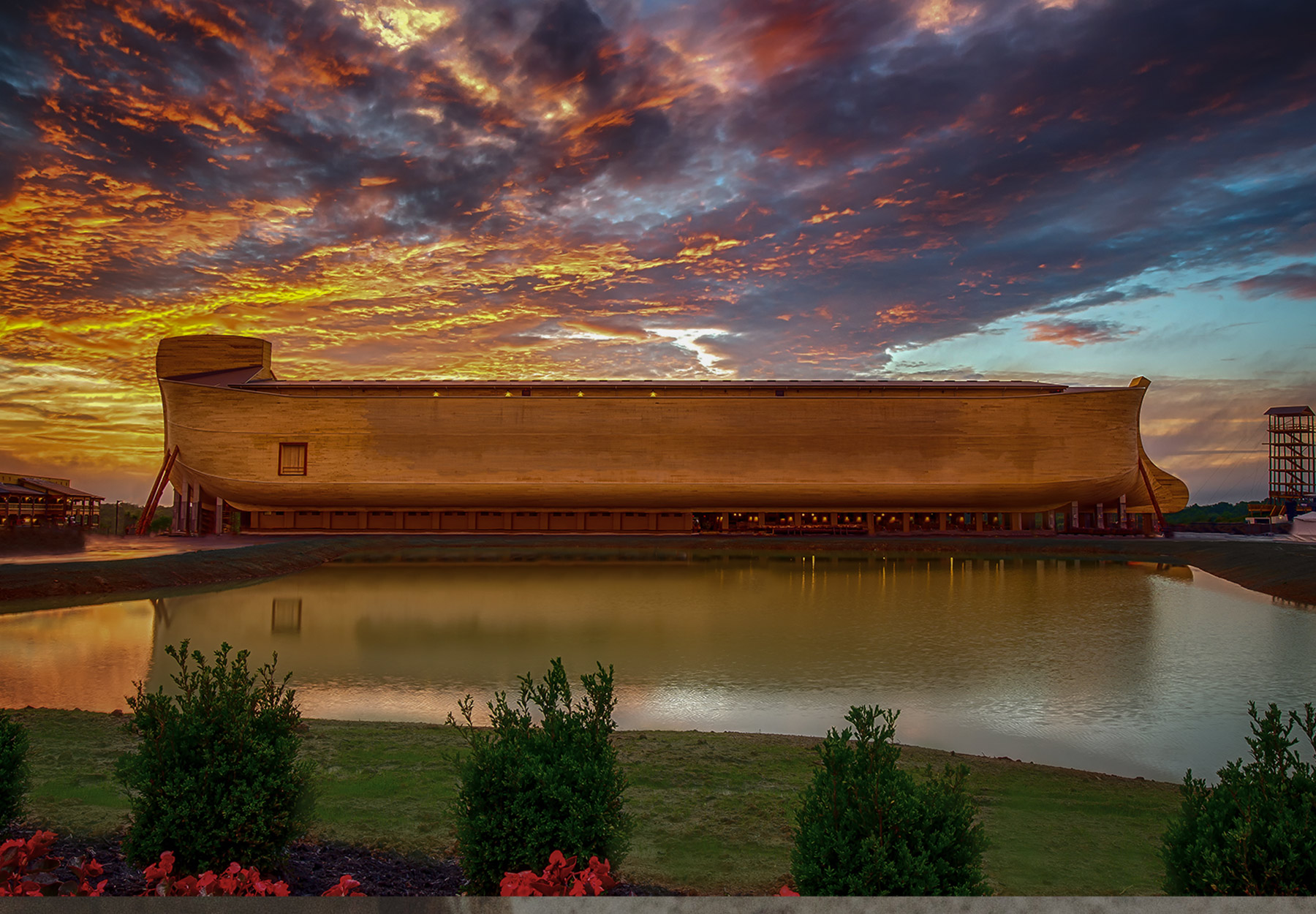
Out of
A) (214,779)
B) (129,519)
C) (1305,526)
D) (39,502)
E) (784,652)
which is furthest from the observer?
(129,519)

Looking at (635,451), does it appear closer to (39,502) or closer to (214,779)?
(39,502)

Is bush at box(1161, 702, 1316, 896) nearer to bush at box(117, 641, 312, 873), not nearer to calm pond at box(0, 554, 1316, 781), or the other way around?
calm pond at box(0, 554, 1316, 781)

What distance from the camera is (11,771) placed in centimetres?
409

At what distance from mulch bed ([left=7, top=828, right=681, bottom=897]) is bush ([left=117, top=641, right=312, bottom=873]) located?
20 cm

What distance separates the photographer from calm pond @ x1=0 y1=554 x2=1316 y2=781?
8.84m

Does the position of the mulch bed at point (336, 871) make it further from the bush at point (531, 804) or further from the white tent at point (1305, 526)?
the white tent at point (1305, 526)

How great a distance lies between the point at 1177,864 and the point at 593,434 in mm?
46839

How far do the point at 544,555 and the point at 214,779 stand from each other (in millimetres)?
33135

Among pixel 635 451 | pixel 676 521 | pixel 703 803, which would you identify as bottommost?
pixel 703 803

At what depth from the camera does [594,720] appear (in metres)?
4.16

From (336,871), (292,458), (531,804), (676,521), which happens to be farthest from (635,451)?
(531,804)

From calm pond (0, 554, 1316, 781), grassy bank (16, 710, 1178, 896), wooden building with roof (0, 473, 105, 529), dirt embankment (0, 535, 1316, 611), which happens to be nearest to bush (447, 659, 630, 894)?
grassy bank (16, 710, 1178, 896)

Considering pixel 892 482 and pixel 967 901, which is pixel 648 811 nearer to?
pixel 967 901

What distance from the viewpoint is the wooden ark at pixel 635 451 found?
4881 cm
